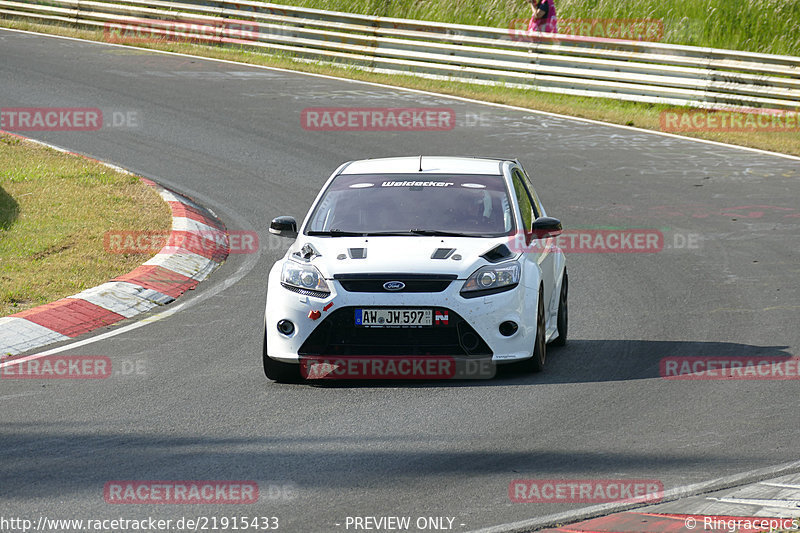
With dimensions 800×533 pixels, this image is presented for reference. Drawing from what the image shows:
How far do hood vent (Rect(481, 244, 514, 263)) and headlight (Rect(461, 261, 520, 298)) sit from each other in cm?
8

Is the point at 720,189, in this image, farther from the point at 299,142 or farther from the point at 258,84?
the point at 258,84

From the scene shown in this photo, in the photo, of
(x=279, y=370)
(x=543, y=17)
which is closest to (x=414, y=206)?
(x=279, y=370)

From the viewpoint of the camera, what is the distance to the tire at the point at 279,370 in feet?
28.3

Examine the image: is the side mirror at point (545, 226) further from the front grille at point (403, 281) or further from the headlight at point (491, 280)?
the front grille at point (403, 281)

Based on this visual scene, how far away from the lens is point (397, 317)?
8312 millimetres

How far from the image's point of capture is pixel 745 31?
1004 inches

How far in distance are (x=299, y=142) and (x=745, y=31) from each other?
36.7 ft

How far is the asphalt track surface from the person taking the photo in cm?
638

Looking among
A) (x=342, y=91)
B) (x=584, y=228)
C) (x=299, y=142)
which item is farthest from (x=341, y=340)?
(x=342, y=91)

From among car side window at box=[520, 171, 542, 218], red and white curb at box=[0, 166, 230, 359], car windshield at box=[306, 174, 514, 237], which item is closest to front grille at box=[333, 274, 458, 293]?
car windshield at box=[306, 174, 514, 237]

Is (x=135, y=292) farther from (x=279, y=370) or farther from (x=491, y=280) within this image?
(x=491, y=280)

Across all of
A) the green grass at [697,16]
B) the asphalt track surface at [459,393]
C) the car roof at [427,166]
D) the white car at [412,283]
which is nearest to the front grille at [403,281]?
the white car at [412,283]

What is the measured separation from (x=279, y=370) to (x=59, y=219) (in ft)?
20.4

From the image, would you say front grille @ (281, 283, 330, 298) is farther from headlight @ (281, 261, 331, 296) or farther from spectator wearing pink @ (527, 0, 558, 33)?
spectator wearing pink @ (527, 0, 558, 33)
